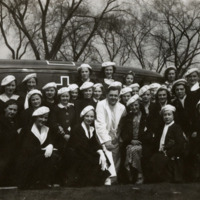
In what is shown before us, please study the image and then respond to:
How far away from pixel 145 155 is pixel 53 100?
1630mm

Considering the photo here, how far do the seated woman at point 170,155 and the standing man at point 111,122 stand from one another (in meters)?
0.60

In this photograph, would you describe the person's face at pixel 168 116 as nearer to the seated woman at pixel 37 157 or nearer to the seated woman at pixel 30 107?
the seated woman at pixel 37 157

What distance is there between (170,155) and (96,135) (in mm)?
1085

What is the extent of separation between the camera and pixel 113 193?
16.1ft

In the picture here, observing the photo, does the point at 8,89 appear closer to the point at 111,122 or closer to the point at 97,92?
the point at 97,92

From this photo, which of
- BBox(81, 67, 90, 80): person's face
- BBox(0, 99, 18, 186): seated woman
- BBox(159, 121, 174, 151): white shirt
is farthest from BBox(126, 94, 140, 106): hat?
BBox(0, 99, 18, 186): seated woman

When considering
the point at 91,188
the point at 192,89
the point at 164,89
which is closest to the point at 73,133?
the point at 91,188

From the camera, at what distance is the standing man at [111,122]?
568 centimetres

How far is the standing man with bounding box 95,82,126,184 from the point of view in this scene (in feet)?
18.6

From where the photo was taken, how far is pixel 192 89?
6250 millimetres

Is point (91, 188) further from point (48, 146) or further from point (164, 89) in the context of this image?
point (164, 89)

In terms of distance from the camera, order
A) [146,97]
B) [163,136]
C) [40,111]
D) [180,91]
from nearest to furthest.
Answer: [40,111]
[163,136]
[180,91]
[146,97]

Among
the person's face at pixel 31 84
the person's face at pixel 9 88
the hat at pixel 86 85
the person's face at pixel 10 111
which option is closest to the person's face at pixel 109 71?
the hat at pixel 86 85

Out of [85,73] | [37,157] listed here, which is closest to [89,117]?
[37,157]
